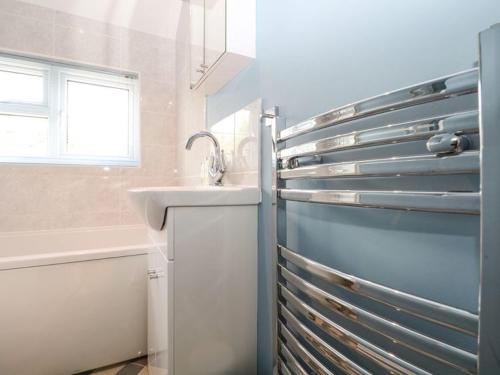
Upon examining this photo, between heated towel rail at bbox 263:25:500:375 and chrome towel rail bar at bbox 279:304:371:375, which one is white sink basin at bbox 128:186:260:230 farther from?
chrome towel rail bar at bbox 279:304:371:375

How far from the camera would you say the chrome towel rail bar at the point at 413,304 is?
0.37m

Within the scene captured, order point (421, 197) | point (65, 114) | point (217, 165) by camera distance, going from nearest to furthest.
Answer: point (421, 197) < point (217, 165) < point (65, 114)

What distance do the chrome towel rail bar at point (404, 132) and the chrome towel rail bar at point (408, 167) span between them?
1.3 inches

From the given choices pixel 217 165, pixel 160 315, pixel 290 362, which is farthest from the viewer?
pixel 217 165

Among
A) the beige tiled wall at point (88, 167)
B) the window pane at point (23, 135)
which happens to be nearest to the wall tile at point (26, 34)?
the beige tiled wall at point (88, 167)

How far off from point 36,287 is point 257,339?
3.48 feet

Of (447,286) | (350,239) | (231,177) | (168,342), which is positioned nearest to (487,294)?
(447,286)

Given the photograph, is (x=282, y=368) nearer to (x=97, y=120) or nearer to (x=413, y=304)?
(x=413, y=304)

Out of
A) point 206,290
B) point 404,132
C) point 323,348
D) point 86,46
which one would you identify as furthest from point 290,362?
point 86,46

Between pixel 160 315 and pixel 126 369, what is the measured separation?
0.68 metres

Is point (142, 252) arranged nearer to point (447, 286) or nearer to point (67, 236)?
point (67, 236)

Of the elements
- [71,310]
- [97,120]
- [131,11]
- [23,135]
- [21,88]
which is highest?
[131,11]

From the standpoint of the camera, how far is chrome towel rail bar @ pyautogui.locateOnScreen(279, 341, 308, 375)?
719mm

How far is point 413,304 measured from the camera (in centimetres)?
43
